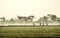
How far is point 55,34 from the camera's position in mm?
1152

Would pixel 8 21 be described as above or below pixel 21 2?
below

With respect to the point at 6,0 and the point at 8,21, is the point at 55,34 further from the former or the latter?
the point at 6,0

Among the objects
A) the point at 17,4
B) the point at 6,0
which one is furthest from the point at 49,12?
the point at 6,0

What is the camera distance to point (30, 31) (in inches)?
46.3

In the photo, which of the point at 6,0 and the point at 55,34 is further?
the point at 6,0

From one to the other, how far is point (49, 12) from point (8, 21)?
0.48 m

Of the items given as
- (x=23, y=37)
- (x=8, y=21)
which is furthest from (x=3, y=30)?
(x=23, y=37)

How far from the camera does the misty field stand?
1.16 metres

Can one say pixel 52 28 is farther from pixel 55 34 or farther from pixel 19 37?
pixel 19 37

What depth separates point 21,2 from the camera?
1.25 metres

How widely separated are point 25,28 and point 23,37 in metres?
0.10

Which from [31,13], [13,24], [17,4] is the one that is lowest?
[13,24]

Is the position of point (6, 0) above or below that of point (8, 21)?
above

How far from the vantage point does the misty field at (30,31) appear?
3.80ft
